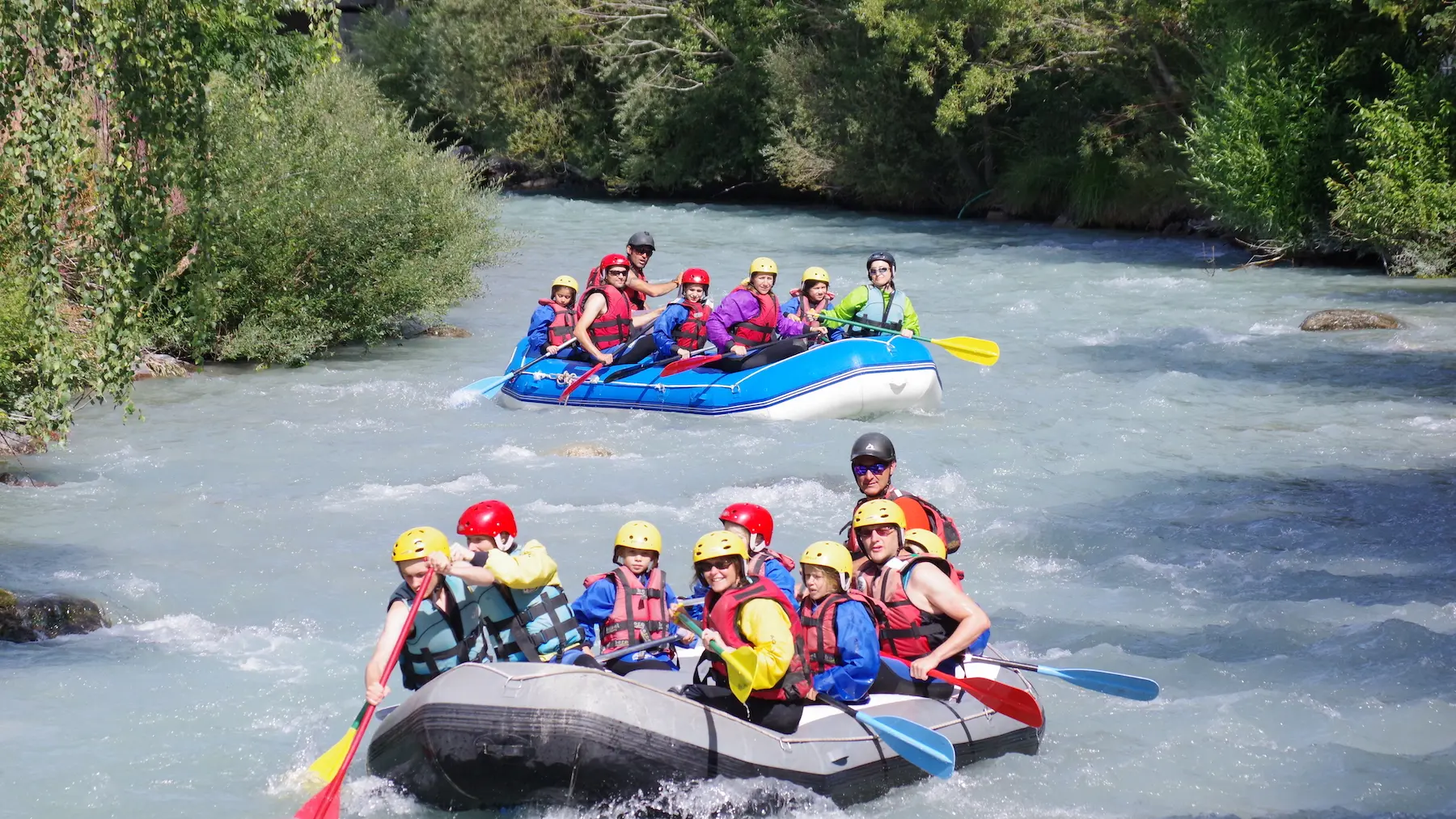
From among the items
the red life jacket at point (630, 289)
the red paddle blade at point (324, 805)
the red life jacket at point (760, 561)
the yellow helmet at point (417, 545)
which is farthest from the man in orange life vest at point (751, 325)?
the red paddle blade at point (324, 805)

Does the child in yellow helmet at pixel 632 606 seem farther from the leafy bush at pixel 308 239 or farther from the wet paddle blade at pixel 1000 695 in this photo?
the leafy bush at pixel 308 239

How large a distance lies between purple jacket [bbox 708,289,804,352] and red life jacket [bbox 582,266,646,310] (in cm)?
83

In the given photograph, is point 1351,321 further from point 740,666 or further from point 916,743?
point 740,666

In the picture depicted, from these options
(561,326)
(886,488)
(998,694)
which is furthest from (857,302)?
(998,694)

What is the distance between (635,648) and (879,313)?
21.8ft

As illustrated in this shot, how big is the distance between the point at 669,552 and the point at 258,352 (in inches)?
260

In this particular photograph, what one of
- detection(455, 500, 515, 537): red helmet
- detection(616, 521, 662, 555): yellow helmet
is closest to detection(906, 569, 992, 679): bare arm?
detection(616, 521, 662, 555): yellow helmet

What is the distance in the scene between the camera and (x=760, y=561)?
576cm

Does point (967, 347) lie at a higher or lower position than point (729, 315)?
lower

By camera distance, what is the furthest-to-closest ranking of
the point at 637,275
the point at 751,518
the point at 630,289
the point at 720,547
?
the point at 630,289
the point at 637,275
the point at 751,518
the point at 720,547

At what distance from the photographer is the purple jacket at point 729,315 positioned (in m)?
11.0

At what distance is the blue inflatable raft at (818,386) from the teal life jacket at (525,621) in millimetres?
5682

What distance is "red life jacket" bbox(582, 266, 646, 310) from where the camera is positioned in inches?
456

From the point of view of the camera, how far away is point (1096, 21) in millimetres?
23969
